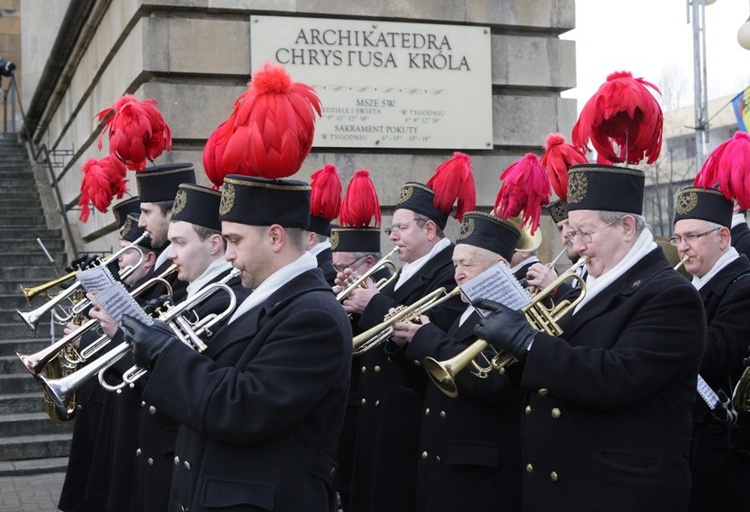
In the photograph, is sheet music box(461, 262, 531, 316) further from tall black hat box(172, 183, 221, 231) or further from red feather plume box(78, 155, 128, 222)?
red feather plume box(78, 155, 128, 222)

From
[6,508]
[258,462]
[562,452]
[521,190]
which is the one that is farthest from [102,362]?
[6,508]

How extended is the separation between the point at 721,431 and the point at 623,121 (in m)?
1.85

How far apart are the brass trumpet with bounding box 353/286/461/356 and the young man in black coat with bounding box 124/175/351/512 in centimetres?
194

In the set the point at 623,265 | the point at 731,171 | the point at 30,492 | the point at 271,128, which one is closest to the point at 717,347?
the point at 731,171

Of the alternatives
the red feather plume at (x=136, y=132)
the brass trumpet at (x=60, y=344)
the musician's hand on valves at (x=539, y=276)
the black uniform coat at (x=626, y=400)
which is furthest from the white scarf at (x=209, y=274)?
the red feather plume at (x=136, y=132)

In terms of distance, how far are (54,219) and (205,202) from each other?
12.0 m

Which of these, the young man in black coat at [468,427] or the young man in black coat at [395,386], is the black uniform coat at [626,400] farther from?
the young man in black coat at [395,386]

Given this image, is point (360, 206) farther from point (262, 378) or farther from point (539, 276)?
point (262, 378)

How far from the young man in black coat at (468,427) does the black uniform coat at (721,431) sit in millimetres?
1048

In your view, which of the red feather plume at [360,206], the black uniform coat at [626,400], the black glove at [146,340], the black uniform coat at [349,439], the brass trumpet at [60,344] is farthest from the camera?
the red feather plume at [360,206]

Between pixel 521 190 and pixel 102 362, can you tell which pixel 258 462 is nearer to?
pixel 102 362

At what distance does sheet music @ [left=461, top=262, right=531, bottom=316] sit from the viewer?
4941 mm

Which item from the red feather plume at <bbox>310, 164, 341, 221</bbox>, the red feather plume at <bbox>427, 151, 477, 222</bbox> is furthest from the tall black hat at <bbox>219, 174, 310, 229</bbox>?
the red feather plume at <bbox>310, 164, 341, 221</bbox>

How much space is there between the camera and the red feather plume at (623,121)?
5.32 meters
